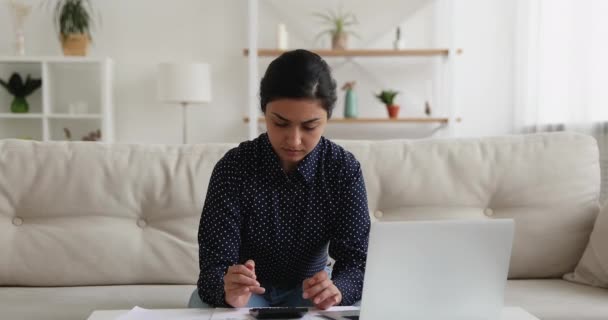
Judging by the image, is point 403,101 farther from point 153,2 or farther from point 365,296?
point 365,296

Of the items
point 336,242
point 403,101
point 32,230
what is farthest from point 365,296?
point 403,101

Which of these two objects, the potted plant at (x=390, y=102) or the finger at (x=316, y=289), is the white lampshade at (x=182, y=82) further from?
the finger at (x=316, y=289)

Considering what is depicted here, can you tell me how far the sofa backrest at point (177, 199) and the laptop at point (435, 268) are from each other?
0.83m

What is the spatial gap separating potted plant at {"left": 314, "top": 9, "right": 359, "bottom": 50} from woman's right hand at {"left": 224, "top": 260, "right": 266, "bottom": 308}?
A: 3135 millimetres

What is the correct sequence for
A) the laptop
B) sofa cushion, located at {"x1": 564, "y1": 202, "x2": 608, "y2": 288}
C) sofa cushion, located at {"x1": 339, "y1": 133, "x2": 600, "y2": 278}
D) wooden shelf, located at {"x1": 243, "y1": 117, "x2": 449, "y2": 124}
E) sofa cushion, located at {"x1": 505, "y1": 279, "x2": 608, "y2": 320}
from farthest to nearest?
1. wooden shelf, located at {"x1": 243, "y1": 117, "x2": 449, "y2": 124}
2. sofa cushion, located at {"x1": 339, "y1": 133, "x2": 600, "y2": 278}
3. sofa cushion, located at {"x1": 564, "y1": 202, "x2": 608, "y2": 288}
4. sofa cushion, located at {"x1": 505, "y1": 279, "x2": 608, "y2": 320}
5. the laptop

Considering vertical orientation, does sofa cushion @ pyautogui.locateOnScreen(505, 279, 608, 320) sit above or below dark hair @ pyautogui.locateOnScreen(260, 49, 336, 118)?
below

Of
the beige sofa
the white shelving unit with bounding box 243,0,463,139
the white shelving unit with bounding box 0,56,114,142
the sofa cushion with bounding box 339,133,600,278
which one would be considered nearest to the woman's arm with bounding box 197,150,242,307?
the beige sofa

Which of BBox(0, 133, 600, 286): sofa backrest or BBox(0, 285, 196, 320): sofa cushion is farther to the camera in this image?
BBox(0, 133, 600, 286): sofa backrest

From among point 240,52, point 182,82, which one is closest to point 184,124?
point 182,82

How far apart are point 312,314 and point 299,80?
42cm

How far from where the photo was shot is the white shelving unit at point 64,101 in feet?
13.1

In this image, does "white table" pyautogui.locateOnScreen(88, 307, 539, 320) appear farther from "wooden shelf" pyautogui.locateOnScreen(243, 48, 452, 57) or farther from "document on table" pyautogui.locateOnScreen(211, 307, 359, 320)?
"wooden shelf" pyautogui.locateOnScreen(243, 48, 452, 57)

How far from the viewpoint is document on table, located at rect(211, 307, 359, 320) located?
37.5 inches

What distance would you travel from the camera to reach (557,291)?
1.55 m
